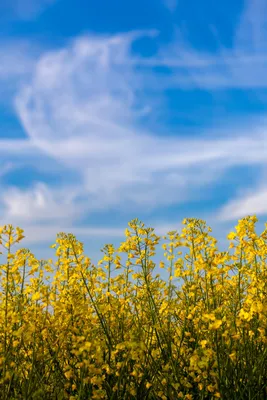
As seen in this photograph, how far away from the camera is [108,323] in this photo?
5.50m

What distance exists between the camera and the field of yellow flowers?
4.54 meters

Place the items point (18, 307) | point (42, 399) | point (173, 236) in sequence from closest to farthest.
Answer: point (42, 399) < point (18, 307) < point (173, 236)

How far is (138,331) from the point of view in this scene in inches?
209

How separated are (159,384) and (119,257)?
1419 millimetres

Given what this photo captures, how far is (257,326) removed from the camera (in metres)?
5.35

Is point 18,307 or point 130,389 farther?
point 18,307

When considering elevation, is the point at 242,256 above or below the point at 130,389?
above

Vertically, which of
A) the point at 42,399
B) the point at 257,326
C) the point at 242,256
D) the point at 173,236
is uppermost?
the point at 173,236

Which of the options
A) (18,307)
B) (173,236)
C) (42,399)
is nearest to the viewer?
(42,399)

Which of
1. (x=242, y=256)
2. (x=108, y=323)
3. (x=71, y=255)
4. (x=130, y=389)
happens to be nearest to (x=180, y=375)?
(x=130, y=389)

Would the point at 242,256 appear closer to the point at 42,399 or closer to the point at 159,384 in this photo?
the point at 159,384

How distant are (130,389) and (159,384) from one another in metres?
0.31

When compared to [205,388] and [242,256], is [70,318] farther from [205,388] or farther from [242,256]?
[242,256]

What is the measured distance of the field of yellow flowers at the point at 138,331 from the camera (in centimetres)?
454
